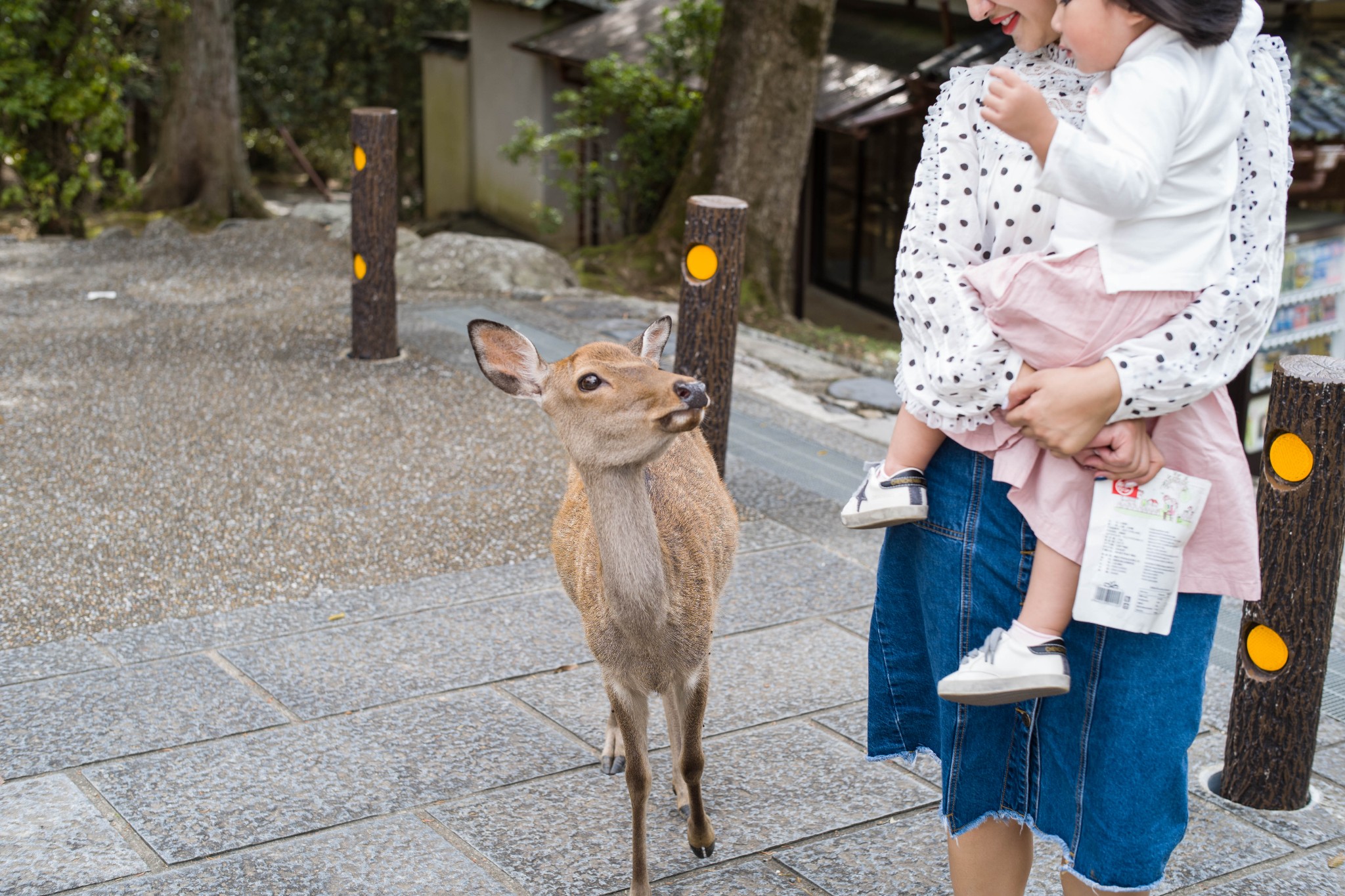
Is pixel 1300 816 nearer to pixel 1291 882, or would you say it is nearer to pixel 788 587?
pixel 1291 882

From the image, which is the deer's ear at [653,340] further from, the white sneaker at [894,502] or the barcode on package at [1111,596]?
the barcode on package at [1111,596]

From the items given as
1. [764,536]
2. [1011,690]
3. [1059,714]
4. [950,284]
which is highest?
[950,284]

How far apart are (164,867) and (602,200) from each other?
12.3 meters

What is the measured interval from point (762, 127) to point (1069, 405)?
891cm

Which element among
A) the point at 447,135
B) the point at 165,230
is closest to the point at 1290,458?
the point at 165,230

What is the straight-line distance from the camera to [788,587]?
204 inches

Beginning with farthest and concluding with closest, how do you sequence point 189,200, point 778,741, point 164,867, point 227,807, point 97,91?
point 189,200, point 97,91, point 778,741, point 227,807, point 164,867

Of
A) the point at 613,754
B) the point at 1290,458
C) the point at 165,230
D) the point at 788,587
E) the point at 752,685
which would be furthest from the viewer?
the point at 165,230

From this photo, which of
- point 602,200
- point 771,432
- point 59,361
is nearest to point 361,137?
point 59,361

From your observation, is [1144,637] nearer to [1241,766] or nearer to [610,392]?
[610,392]

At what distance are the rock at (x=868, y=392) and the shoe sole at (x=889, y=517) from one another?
5.38 m

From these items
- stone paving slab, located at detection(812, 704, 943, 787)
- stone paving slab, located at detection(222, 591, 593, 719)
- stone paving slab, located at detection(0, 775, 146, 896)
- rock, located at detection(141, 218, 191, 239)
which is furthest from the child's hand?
rock, located at detection(141, 218, 191, 239)

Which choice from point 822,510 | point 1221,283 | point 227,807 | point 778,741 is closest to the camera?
point 1221,283

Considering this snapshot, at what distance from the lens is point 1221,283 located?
2129 millimetres
